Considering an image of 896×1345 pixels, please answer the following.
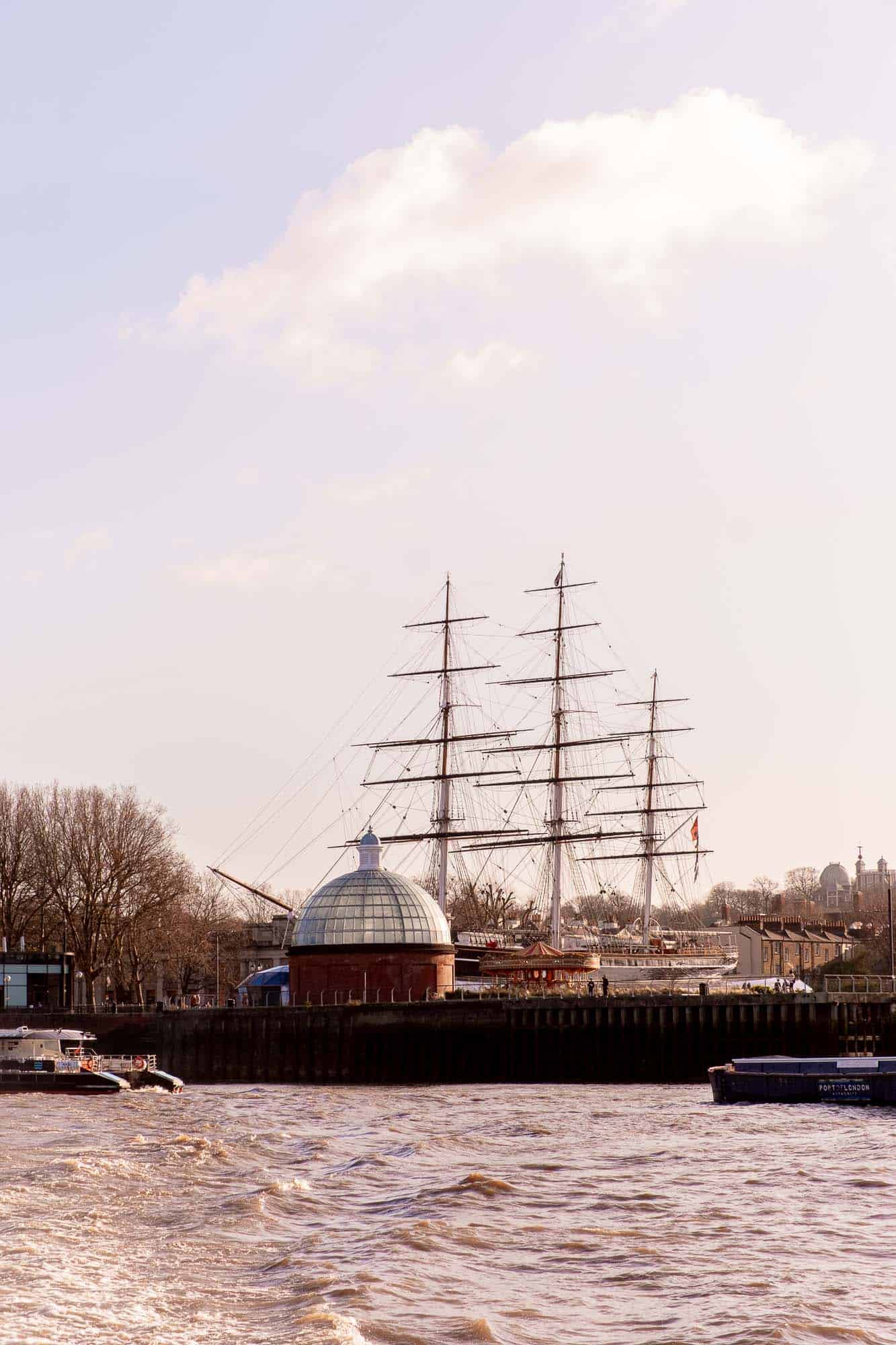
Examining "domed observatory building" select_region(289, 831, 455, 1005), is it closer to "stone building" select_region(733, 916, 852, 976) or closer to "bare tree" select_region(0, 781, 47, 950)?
"bare tree" select_region(0, 781, 47, 950)

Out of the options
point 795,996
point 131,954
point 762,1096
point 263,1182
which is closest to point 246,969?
point 131,954

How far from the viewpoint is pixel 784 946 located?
545 ft

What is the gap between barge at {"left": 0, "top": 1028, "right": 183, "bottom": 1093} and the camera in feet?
197

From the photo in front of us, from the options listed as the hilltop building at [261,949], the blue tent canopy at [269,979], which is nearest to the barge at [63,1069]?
the blue tent canopy at [269,979]

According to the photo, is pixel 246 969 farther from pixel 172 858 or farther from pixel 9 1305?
pixel 9 1305

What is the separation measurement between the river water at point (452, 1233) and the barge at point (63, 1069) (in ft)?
44.9

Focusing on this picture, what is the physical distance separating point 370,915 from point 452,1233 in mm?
54614

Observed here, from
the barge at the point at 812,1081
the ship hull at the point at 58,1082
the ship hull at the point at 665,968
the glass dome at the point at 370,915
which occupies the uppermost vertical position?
the glass dome at the point at 370,915

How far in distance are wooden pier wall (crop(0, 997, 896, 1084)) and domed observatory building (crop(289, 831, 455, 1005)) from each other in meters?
3.38

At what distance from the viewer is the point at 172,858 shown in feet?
353

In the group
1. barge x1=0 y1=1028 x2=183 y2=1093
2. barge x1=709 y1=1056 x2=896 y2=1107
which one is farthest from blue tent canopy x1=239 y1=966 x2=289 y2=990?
barge x1=709 y1=1056 x2=896 y2=1107

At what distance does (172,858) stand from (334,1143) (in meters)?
68.2

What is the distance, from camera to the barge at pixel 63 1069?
2362 inches

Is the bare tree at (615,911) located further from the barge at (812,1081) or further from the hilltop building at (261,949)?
the barge at (812,1081)
